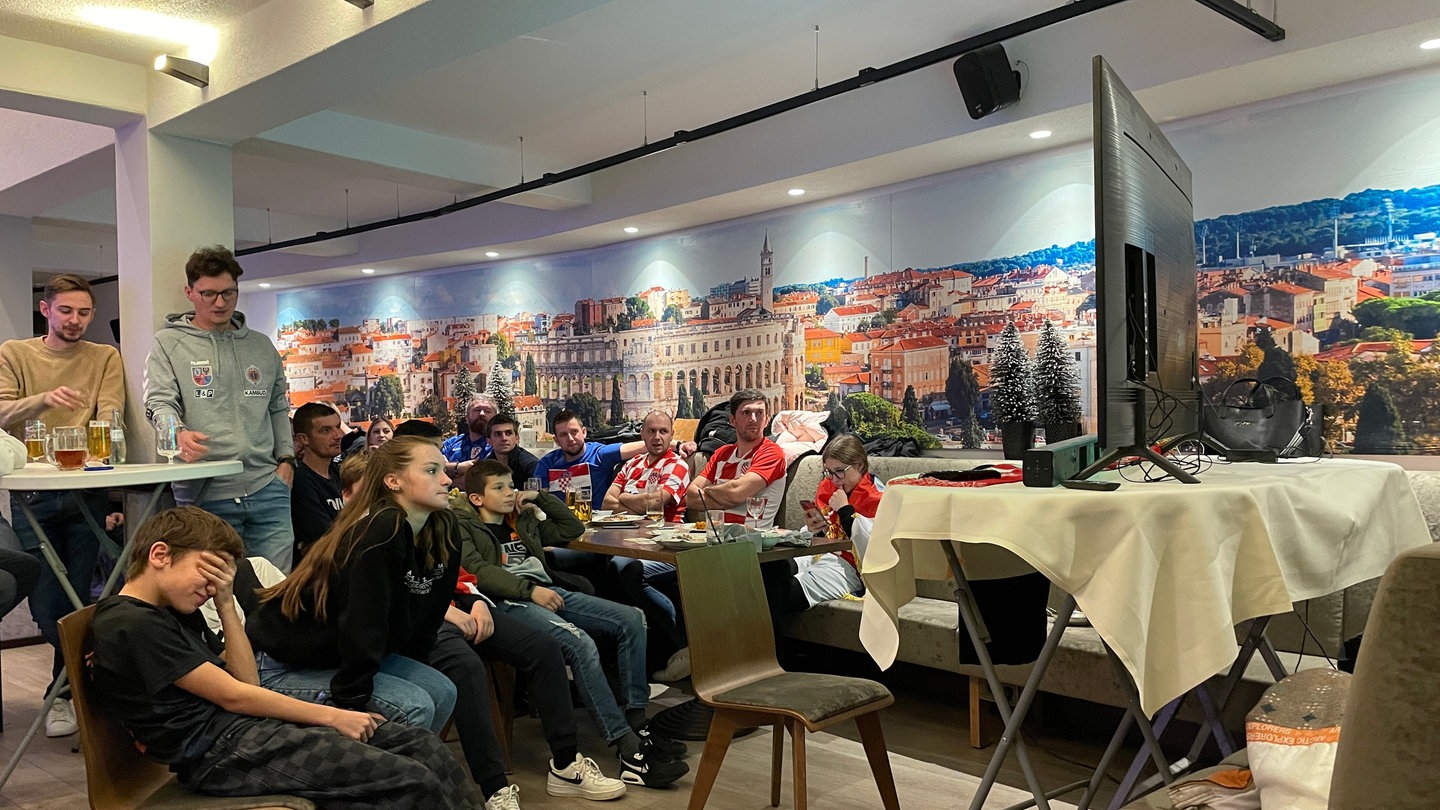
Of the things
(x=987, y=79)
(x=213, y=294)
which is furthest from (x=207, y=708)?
(x=987, y=79)

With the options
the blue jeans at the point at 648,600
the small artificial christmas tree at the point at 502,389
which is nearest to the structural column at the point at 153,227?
the blue jeans at the point at 648,600

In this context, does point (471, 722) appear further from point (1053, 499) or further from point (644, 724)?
point (1053, 499)

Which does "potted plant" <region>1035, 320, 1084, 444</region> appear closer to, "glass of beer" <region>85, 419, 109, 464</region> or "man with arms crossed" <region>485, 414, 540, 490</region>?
"man with arms crossed" <region>485, 414, 540, 490</region>

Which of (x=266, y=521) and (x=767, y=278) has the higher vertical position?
(x=767, y=278)

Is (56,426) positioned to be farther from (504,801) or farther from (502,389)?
(502,389)

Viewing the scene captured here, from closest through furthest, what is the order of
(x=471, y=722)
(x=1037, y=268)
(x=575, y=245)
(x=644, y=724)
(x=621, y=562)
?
1. (x=471, y=722)
2. (x=644, y=724)
3. (x=621, y=562)
4. (x=1037, y=268)
5. (x=575, y=245)

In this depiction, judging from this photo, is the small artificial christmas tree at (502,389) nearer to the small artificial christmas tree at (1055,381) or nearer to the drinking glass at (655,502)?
the drinking glass at (655,502)

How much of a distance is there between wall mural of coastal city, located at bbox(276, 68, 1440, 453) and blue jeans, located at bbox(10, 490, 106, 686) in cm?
497

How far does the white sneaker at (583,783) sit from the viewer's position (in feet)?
11.7

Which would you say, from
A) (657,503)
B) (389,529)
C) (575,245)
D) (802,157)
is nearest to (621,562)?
(657,503)

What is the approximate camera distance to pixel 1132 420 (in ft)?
7.39

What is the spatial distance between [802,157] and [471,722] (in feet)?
16.1

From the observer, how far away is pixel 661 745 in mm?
3818

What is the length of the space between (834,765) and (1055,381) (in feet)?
11.4
